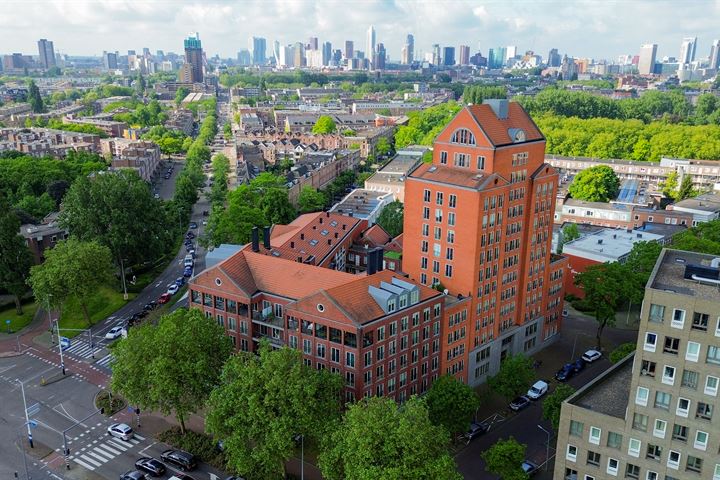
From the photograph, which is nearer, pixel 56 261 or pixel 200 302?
pixel 200 302

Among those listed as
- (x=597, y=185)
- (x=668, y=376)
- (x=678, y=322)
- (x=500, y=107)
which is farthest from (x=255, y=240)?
(x=597, y=185)

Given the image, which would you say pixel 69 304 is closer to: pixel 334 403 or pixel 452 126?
pixel 334 403

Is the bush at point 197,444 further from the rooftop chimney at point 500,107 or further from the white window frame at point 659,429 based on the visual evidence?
the rooftop chimney at point 500,107

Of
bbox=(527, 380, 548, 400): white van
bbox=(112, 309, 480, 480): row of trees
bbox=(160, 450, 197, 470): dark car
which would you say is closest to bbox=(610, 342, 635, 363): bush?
bbox=(527, 380, 548, 400): white van

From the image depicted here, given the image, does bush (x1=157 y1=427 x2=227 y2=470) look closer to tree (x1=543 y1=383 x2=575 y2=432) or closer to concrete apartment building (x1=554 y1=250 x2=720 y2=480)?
tree (x1=543 y1=383 x2=575 y2=432)

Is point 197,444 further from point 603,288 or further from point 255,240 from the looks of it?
point 603,288

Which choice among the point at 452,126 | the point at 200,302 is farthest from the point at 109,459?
the point at 452,126
